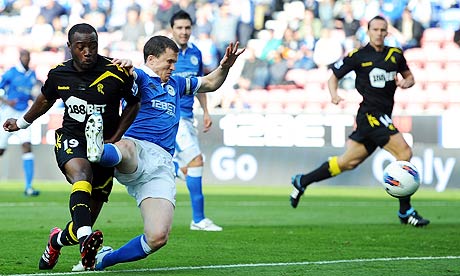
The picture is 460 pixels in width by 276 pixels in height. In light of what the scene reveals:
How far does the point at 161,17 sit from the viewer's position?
2548 cm

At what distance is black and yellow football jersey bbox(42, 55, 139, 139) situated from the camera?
7.43 m

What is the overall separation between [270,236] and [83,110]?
3.70 m

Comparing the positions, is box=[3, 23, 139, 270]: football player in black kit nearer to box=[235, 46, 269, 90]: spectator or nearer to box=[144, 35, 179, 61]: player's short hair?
box=[144, 35, 179, 61]: player's short hair

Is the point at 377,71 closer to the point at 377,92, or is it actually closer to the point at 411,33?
the point at 377,92

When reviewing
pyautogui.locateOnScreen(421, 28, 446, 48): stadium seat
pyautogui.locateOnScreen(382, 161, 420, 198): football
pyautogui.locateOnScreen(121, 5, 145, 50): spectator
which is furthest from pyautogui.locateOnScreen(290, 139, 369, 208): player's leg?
pyautogui.locateOnScreen(121, 5, 145, 50): spectator

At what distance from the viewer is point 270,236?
10.6m

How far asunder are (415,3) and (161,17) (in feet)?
21.1

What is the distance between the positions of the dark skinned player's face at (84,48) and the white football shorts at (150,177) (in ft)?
2.27

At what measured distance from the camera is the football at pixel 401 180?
408 inches

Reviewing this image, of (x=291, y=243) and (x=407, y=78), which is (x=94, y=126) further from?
(x=407, y=78)

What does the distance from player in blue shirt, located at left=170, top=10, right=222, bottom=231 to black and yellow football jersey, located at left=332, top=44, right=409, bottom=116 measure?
199 centimetres

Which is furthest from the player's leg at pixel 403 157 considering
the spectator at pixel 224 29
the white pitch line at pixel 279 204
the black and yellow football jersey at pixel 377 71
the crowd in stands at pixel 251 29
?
the spectator at pixel 224 29

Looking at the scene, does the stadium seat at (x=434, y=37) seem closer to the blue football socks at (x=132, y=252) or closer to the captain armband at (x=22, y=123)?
the captain armband at (x=22, y=123)

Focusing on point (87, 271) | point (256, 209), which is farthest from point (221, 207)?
point (87, 271)
